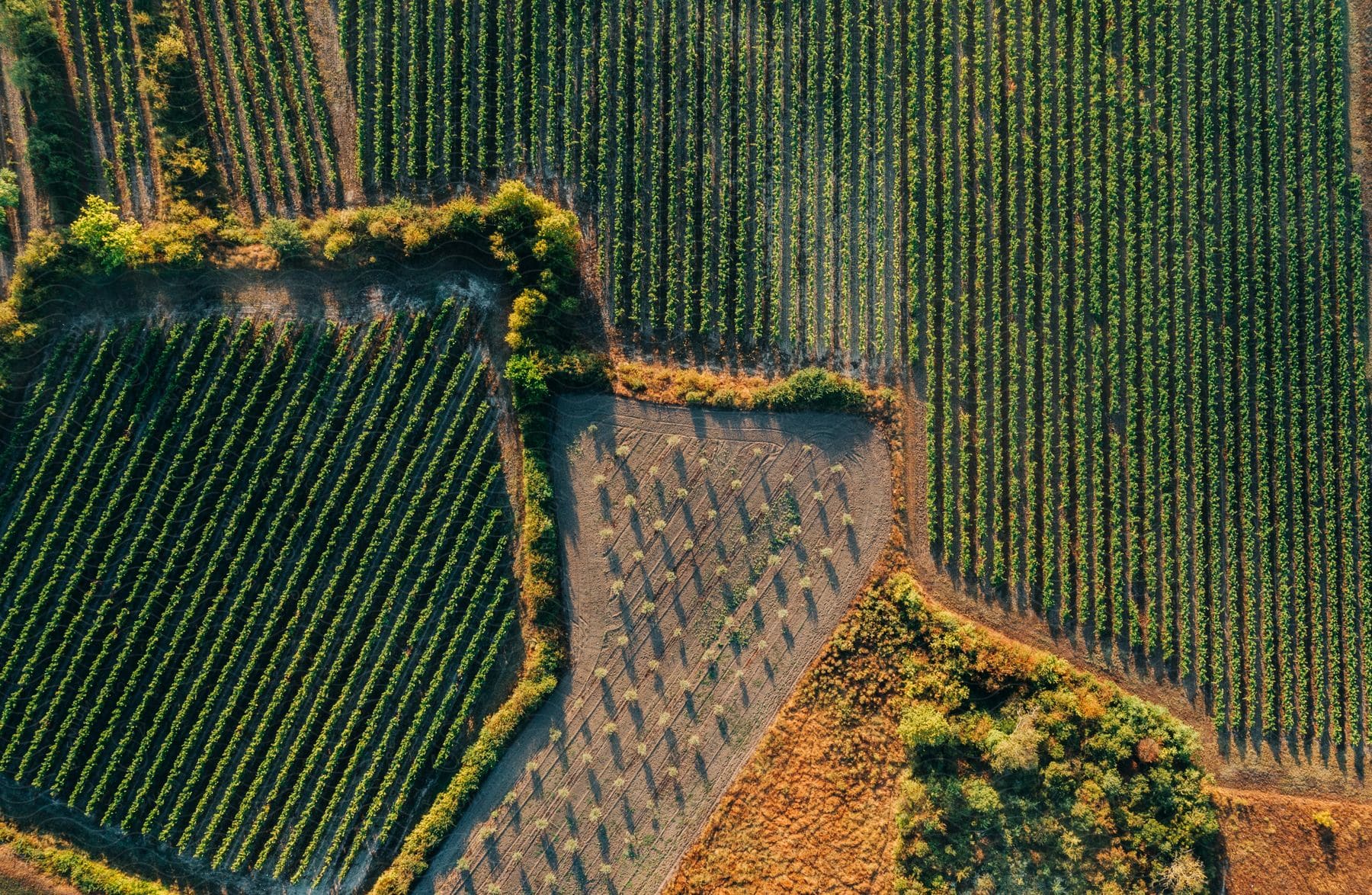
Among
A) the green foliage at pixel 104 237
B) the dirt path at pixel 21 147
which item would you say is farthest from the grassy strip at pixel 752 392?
the dirt path at pixel 21 147

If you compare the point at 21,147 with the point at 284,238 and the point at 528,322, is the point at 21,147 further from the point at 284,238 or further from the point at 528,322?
the point at 528,322

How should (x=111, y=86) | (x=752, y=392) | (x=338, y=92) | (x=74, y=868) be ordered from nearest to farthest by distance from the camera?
(x=74, y=868), (x=752, y=392), (x=111, y=86), (x=338, y=92)

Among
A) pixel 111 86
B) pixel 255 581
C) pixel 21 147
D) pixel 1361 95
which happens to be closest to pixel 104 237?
pixel 21 147

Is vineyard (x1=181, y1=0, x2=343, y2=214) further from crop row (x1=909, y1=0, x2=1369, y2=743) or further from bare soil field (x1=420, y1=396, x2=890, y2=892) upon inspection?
crop row (x1=909, y1=0, x2=1369, y2=743)

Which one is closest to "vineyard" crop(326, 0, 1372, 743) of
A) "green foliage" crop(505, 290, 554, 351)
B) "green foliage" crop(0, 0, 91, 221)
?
"green foliage" crop(505, 290, 554, 351)

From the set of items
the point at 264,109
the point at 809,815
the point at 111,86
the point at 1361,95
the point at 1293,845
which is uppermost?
the point at 111,86

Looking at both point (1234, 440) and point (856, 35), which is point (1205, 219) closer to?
point (1234, 440)
